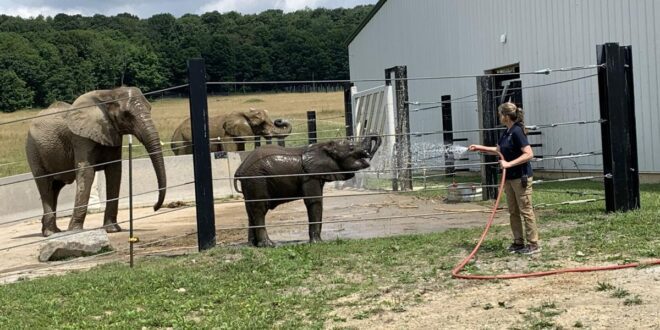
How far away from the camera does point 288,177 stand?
8930mm

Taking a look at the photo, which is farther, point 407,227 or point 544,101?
point 544,101

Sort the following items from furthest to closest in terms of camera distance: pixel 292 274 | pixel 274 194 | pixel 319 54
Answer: pixel 319 54 → pixel 274 194 → pixel 292 274

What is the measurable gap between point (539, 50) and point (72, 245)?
12.5m

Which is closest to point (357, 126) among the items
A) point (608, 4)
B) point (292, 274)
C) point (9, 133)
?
point (608, 4)

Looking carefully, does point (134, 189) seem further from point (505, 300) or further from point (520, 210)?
point (505, 300)

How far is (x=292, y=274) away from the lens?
7098 mm

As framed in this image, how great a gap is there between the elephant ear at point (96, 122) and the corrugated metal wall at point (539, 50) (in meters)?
9.59

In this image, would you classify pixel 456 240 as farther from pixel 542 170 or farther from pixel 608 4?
pixel 542 170

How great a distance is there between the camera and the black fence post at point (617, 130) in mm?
9422

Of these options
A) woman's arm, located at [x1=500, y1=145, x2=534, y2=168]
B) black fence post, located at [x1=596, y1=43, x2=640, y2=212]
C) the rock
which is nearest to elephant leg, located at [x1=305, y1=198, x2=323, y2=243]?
woman's arm, located at [x1=500, y1=145, x2=534, y2=168]

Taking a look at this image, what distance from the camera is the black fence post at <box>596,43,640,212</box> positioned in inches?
371

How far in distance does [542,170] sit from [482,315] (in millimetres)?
13056

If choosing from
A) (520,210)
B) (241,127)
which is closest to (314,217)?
(520,210)

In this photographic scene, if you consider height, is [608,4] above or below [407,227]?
above
